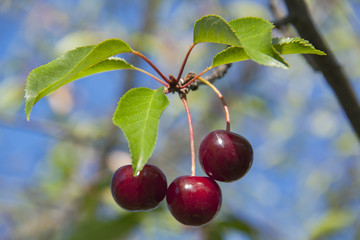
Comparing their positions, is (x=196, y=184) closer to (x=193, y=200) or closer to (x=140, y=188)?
(x=193, y=200)

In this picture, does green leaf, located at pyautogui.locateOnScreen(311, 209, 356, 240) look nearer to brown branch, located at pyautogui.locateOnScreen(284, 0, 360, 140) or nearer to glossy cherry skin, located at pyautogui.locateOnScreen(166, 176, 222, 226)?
brown branch, located at pyautogui.locateOnScreen(284, 0, 360, 140)

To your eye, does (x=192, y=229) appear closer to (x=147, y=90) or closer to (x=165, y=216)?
(x=165, y=216)

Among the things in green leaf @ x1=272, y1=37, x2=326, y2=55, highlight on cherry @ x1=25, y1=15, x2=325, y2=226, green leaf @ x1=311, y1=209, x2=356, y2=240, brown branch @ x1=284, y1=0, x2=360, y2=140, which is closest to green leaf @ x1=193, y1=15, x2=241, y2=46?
highlight on cherry @ x1=25, y1=15, x2=325, y2=226

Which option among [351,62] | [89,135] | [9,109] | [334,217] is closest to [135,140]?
[334,217]

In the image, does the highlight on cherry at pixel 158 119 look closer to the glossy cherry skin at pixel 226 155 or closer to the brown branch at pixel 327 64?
the glossy cherry skin at pixel 226 155

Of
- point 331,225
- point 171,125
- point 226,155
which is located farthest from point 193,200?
point 171,125

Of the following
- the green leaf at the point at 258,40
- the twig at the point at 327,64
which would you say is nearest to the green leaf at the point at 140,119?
the green leaf at the point at 258,40

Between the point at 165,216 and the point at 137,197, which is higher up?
the point at 137,197
